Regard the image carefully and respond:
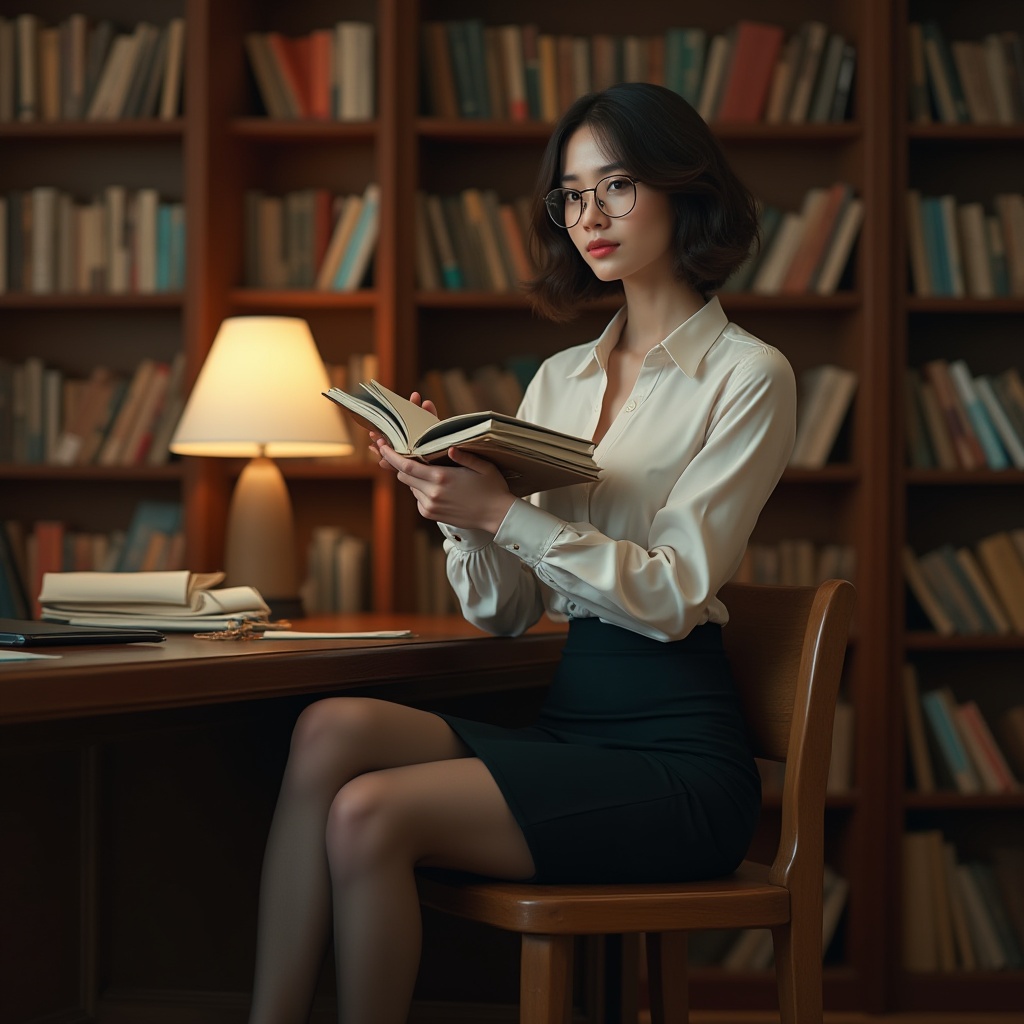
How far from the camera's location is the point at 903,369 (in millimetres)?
2855

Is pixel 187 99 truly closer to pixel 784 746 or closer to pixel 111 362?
pixel 111 362

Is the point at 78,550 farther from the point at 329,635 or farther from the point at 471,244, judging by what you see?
the point at 329,635

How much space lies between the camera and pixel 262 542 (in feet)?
8.12

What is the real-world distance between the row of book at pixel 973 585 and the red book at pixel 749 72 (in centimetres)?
112

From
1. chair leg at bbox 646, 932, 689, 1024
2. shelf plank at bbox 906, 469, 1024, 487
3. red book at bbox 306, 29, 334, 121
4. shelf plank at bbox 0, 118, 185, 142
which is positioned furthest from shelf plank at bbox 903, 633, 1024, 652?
shelf plank at bbox 0, 118, 185, 142

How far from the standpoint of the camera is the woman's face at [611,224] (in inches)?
66.4

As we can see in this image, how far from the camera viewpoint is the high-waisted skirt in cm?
135

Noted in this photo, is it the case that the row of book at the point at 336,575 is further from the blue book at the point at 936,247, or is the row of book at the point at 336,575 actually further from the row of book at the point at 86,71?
the blue book at the point at 936,247

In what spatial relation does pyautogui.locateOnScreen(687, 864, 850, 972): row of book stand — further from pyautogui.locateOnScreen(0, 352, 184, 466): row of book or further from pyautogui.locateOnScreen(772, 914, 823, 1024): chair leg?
pyautogui.locateOnScreen(0, 352, 184, 466): row of book

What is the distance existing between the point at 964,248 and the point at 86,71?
7.17ft

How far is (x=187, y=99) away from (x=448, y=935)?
1.98 m

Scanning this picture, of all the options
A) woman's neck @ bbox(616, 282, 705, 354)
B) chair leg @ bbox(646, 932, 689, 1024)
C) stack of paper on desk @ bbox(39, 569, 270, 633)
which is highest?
woman's neck @ bbox(616, 282, 705, 354)

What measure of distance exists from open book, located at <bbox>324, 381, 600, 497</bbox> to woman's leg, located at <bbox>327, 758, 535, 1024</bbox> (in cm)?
36

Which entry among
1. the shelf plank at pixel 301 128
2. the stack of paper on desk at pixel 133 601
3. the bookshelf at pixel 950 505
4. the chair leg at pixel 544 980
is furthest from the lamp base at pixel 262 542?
the bookshelf at pixel 950 505
